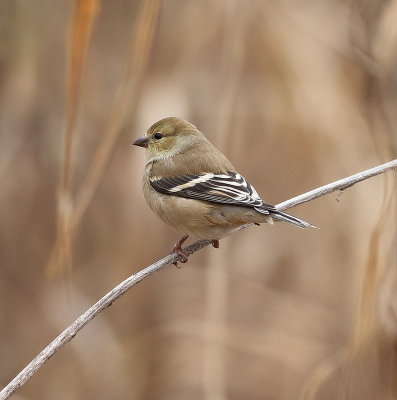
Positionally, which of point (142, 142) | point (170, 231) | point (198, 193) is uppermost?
point (142, 142)

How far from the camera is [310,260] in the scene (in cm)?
400

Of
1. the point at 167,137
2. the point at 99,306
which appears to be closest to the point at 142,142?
the point at 167,137

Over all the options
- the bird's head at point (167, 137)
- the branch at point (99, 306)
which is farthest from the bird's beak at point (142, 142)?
the branch at point (99, 306)

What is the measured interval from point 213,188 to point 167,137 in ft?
2.11

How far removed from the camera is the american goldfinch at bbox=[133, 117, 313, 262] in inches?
105

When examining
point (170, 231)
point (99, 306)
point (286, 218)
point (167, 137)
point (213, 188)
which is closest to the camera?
point (99, 306)

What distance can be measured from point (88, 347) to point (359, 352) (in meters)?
2.17

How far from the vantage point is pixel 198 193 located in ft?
9.35

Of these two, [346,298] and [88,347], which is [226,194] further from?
[88,347]

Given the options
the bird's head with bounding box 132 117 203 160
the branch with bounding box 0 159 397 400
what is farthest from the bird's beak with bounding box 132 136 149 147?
the branch with bounding box 0 159 397 400

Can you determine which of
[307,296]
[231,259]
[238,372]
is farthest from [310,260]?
[238,372]

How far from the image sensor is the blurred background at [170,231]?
363 centimetres

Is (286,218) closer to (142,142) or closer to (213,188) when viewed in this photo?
(213,188)

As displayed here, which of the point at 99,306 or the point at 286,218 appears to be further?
the point at 286,218
